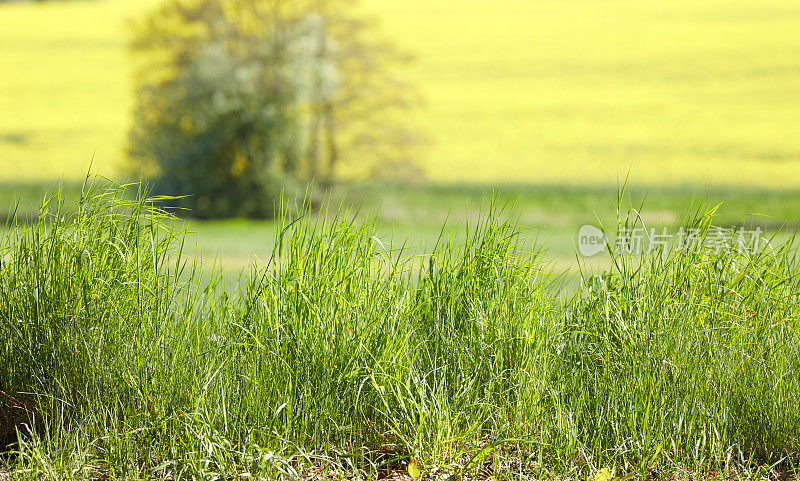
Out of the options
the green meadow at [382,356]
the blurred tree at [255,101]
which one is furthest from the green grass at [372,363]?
the blurred tree at [255,101]

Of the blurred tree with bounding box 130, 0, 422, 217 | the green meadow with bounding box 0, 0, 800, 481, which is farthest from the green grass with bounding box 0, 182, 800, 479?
the blurred tree with bounding box 130, 0, 422, 217

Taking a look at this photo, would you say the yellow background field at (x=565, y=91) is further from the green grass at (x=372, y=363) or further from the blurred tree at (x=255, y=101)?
the green grass at (x=372, y=363)

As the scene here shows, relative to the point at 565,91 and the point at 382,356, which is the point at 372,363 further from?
the point at 565,91

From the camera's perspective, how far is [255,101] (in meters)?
18.0

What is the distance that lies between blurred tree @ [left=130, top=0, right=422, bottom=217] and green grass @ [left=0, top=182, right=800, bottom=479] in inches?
554

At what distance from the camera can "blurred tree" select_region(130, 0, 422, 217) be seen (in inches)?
696

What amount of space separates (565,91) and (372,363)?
80.3 feet

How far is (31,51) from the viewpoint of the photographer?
28.4 metres

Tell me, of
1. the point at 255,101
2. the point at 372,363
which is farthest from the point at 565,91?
the point at 372,363

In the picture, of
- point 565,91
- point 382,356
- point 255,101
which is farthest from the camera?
point 565,91

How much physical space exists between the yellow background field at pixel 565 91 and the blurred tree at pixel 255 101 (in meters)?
1.21

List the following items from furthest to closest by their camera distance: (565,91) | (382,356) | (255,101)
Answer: (565,91), (255,101), (382,356)

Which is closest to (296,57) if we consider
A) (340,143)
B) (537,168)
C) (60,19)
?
(340,143)

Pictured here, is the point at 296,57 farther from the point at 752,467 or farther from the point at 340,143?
the point at 752,467
